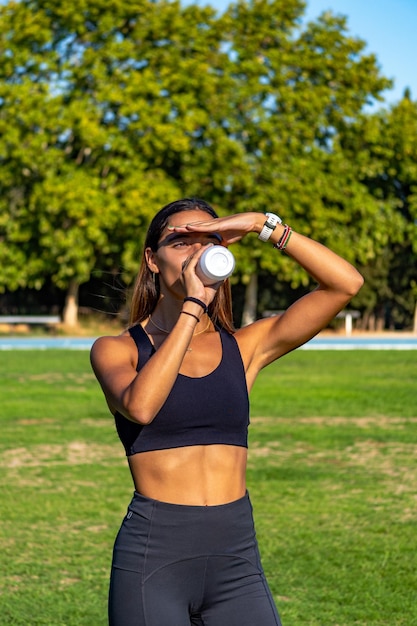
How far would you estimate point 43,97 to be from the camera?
38750mm

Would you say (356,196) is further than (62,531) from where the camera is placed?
Yes

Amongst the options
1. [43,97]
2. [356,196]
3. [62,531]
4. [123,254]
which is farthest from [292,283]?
[62,531]

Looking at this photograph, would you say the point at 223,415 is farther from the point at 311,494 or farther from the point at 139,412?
the point at 311,494

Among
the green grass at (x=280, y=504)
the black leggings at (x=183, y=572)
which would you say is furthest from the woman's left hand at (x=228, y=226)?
the green grass at (x=280, y=504)

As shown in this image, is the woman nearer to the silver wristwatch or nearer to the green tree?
the silver wristwatch

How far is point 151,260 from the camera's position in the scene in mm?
3248

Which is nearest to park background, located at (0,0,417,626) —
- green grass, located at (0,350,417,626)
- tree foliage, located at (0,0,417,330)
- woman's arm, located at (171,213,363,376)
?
tree foliage, located at (0,0,417,330)

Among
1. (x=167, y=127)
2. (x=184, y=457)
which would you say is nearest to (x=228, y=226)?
(x=184, y=457)

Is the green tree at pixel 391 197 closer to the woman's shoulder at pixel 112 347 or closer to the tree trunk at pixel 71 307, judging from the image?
the tree trunk at pixel 71 307

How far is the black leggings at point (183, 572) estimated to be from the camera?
2.86m

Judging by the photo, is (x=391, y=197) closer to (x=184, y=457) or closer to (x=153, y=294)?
(x=153, y=294)

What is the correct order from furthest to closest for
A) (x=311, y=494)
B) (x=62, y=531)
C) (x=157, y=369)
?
(x=311, y=494), (x=62, y=531), (x=157, y=369)

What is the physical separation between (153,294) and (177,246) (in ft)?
1.00

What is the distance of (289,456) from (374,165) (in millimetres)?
34905
